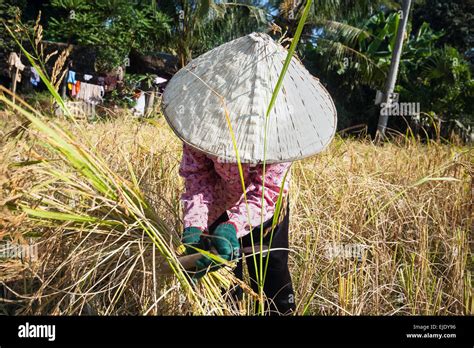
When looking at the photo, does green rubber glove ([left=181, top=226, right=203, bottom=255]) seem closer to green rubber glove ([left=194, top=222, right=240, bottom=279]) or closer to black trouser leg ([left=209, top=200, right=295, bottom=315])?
green rubber glove ([left=194, top=222, right=240, bottom=279])

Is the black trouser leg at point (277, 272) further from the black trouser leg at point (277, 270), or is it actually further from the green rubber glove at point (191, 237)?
the green rubber glove at point (191, 237)

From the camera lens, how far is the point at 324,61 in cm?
1147

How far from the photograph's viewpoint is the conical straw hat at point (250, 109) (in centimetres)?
102

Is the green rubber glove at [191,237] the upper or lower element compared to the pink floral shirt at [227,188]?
lower

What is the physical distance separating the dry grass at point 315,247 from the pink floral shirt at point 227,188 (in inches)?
6.6

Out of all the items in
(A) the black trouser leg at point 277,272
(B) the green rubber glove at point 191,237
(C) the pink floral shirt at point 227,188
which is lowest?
(A) the black trouser leg at point 277,272

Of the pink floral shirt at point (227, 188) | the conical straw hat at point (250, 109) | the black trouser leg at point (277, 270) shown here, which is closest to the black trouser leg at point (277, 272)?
the black trouser leg at point (277, 270)

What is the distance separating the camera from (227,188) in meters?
1.22

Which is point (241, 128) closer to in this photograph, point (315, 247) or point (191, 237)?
point (191, 237)

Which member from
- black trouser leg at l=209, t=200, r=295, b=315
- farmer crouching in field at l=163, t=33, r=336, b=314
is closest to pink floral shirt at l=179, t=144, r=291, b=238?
farmer crouching in field at l=163, t=33, r=336, b=314

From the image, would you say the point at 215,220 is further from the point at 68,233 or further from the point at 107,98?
the point at 107,98

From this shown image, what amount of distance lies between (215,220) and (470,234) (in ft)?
3.89

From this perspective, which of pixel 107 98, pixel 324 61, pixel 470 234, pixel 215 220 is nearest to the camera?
pixel 215 220
